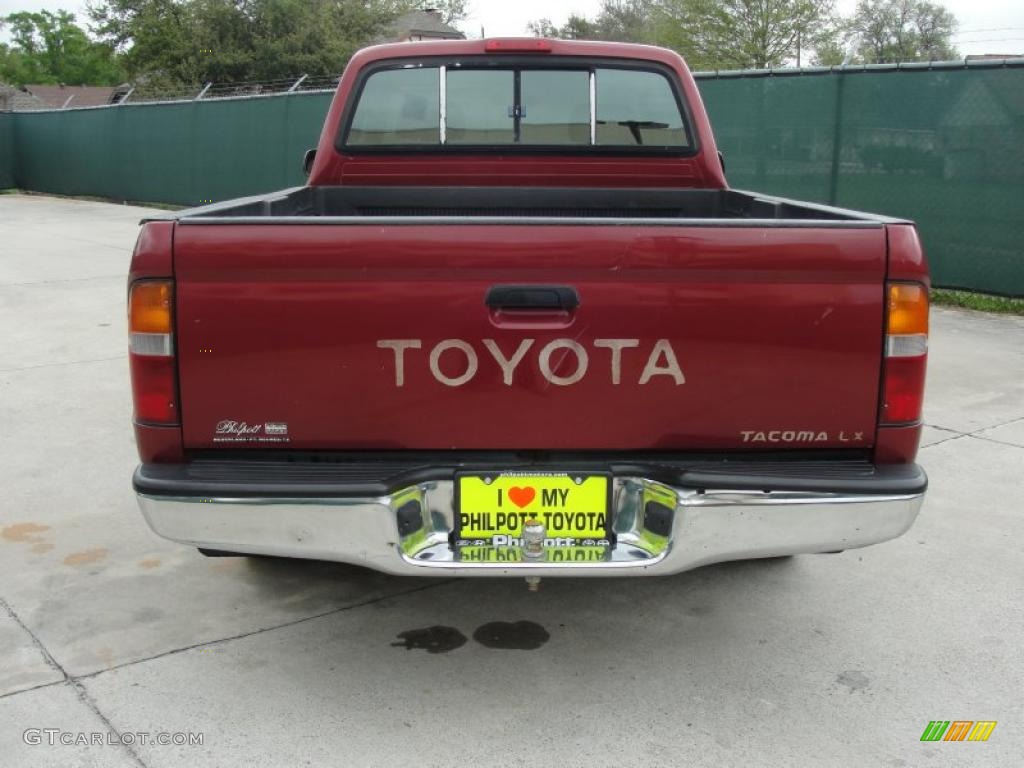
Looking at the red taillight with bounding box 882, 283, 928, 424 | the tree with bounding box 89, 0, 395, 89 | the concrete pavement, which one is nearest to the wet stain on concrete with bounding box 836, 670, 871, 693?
the concrete pavement

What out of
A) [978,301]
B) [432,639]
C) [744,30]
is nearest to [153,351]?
[432,639]

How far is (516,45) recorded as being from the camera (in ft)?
15.5

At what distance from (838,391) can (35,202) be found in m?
24.8

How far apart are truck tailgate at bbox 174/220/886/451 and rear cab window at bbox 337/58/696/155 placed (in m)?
2.16

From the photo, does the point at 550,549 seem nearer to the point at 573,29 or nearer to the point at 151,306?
the point at 151,306

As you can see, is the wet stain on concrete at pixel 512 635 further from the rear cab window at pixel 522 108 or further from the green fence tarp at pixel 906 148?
the green fence tarp at pixel 906 148

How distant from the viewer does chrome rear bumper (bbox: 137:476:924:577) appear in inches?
108

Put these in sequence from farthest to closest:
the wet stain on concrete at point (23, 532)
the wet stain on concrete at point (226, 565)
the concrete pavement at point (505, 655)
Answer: the wet stain on concrete at point (23, 532) → the wet stain on concrete at point (226, 565) → the concrete pavement at point (505, 655)

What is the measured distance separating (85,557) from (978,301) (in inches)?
309

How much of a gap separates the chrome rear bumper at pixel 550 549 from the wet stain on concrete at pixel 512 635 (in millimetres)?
661

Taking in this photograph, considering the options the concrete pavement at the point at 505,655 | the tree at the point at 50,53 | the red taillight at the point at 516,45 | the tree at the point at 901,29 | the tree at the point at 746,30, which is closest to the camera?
the concrete pavement at the point at 505,655

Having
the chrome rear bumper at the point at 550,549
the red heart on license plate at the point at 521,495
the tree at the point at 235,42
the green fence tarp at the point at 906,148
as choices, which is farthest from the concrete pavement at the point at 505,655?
the tree at the point at 235,42

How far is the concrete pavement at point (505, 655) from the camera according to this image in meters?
2.83

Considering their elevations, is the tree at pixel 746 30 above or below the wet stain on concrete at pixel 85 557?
above
